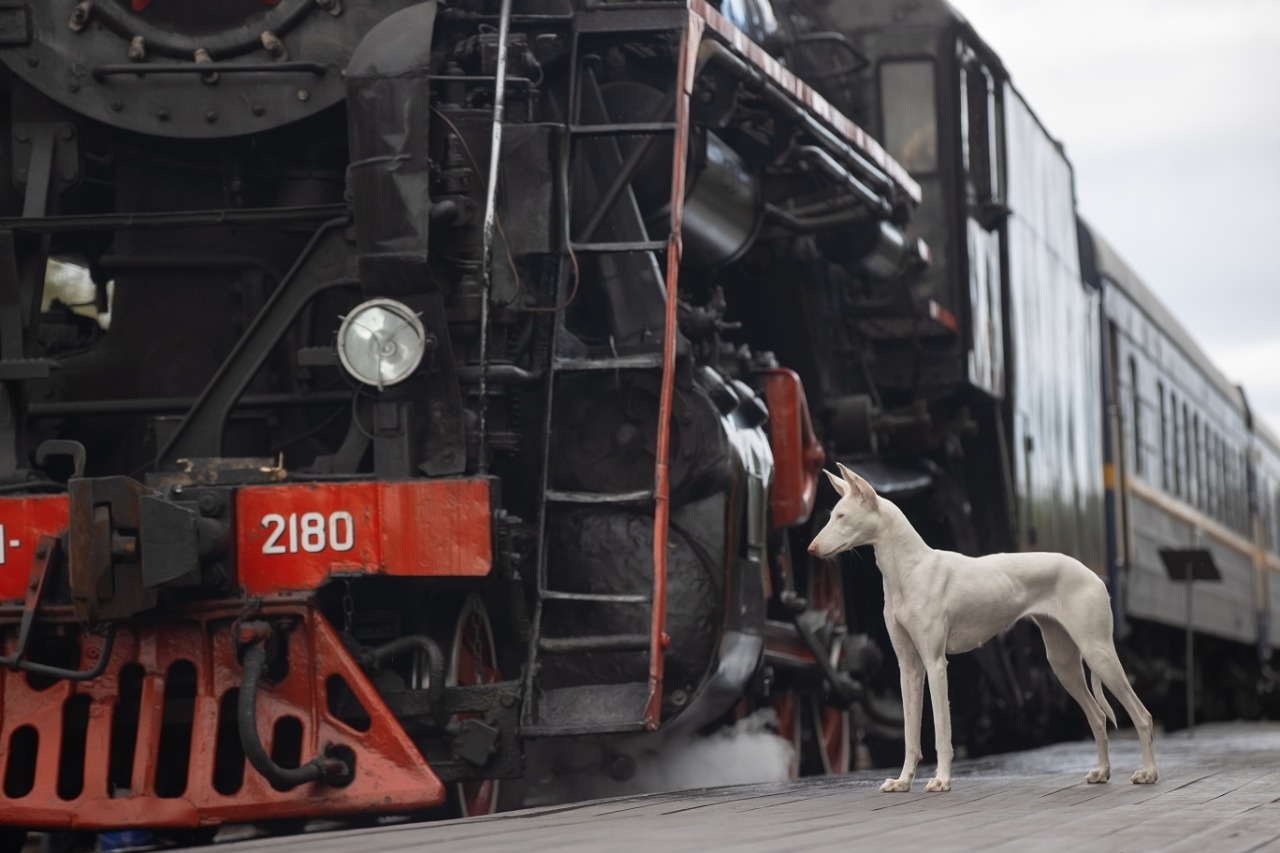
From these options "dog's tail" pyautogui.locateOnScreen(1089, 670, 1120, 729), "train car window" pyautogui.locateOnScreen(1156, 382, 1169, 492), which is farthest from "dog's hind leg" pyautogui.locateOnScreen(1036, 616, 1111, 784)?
"train car window" pyautogui.locateOnScreen(1156, 382, 1169, 492)

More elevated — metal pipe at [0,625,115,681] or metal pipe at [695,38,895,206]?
metal pipe at [695,38,895,206]

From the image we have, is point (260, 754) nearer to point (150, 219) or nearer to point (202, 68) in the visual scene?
point (150, 219)

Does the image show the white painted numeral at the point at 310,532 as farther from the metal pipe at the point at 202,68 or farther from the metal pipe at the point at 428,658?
the metal pipe at the point at 202,68

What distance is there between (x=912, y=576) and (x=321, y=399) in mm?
1749

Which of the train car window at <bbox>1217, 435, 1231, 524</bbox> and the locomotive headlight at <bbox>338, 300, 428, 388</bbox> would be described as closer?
the locomotive headlight at <bbox>338, 300, 428, 388</bbox>

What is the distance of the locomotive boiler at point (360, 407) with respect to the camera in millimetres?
4645

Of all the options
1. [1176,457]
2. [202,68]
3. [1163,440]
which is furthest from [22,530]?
[1176,457]

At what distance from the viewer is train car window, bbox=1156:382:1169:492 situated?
48.2ft

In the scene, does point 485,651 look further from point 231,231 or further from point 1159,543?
point 1159,543

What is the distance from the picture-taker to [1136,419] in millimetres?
13633

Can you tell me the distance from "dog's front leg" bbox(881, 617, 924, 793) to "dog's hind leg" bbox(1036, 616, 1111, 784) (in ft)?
1.56

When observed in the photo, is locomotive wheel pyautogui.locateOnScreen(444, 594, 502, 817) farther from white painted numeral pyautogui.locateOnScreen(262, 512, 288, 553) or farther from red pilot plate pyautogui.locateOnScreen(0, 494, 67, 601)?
red pilot plate pyautogui.locateOnScreen(0, 494, 67, 601)

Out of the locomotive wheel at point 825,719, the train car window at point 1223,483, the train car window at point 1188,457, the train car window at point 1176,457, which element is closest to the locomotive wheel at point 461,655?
the locomotive wheel at point 825,719

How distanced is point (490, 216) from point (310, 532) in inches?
37.6
